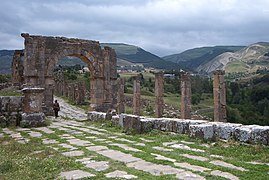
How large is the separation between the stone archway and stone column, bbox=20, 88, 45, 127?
4.78 meters

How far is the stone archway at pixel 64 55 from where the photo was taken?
17719 millimetres

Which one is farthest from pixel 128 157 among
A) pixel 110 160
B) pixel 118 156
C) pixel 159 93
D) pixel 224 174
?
pixel 159 93

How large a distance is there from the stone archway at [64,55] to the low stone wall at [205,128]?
930 cm

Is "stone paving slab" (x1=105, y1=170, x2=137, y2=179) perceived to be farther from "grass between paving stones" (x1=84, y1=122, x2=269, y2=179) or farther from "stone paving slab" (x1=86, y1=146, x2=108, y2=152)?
"stone paving slab" (x1=86, y1=146, x2=108, y2=152)

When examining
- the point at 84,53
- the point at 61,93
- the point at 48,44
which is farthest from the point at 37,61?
the point at 61,93

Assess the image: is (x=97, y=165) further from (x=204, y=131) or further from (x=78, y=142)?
(x=204, y=131)

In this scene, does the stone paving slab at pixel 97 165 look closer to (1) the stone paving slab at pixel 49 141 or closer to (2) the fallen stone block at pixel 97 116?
(1) the stone paving slab at pixel 49 141

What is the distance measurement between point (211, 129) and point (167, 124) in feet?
5.76

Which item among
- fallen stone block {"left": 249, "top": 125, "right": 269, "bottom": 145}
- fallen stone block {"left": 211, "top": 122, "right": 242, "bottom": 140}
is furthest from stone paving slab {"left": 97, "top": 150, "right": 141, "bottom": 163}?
fallen stone block {"left": 249, "top": 125, "right": 269, "bottom": 145}

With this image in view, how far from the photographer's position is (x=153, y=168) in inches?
193

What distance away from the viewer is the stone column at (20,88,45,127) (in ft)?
39.8

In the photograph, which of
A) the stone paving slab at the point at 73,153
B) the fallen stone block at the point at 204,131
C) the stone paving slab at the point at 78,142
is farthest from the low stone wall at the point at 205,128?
the stone paving slab at the point at 73,153

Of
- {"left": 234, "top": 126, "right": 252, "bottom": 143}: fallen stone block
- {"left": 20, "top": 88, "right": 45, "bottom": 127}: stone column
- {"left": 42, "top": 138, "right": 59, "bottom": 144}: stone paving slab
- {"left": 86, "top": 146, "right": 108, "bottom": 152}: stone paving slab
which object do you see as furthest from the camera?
{"left": 20, "top": 88, "right": 45, "bottom": 127}: stone column

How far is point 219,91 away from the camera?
1248 cm
